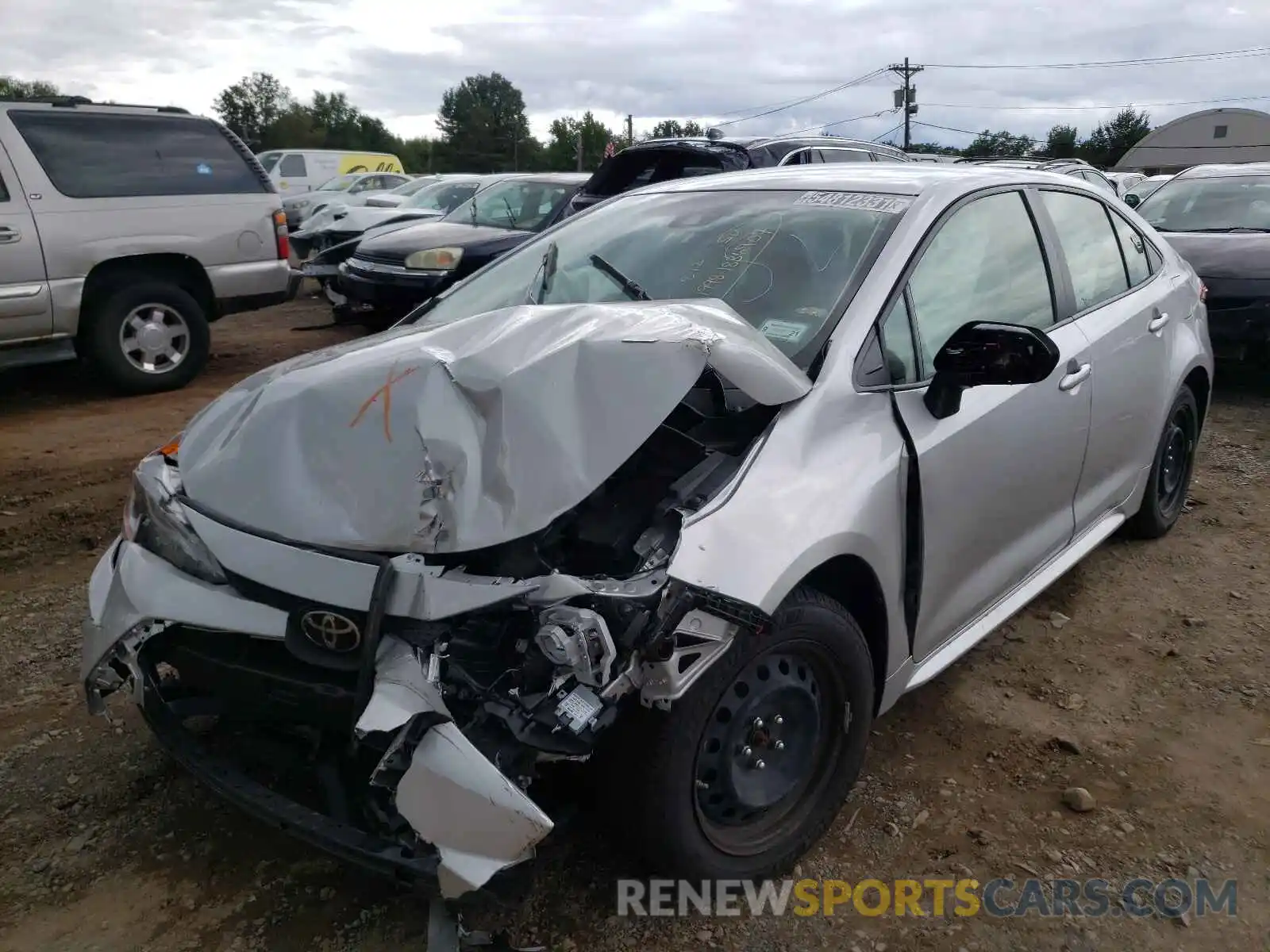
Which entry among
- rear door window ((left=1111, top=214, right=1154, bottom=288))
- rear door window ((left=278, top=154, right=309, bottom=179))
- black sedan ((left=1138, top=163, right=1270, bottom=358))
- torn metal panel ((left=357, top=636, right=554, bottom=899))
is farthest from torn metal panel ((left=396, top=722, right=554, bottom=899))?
rear door window ((left=278, top=154, right=309, bottom=179))

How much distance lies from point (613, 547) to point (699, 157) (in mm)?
6485

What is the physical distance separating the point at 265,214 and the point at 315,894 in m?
6.50

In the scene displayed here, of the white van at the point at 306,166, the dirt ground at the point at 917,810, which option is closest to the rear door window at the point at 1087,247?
the dirt ground at the point at 917,810

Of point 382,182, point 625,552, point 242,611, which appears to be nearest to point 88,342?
point 242,611

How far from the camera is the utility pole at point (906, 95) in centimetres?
4125

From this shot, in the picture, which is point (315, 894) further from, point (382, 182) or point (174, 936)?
point (382, 182)

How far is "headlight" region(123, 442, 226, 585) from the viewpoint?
2.23m

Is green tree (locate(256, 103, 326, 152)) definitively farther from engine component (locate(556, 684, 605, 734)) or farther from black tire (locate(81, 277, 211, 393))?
engine component (locate(556, 684, 605, 734))

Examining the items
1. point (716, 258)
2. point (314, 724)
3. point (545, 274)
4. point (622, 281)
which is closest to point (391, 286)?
point (545, 274)

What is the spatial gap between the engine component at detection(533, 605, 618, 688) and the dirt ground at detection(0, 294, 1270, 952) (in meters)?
0.49

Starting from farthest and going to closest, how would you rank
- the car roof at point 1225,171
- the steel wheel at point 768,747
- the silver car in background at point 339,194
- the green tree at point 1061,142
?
the green tree at point 1061,142
the silver car in background at point 339,194
the car roof at point 1225,171
the steel wheel at point 768,747

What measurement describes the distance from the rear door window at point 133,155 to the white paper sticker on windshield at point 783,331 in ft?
19.8

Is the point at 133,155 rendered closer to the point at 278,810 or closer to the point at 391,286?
the point at 391,286

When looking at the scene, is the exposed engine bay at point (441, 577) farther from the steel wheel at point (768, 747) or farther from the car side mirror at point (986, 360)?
the car side mirror at point (986, 360)
